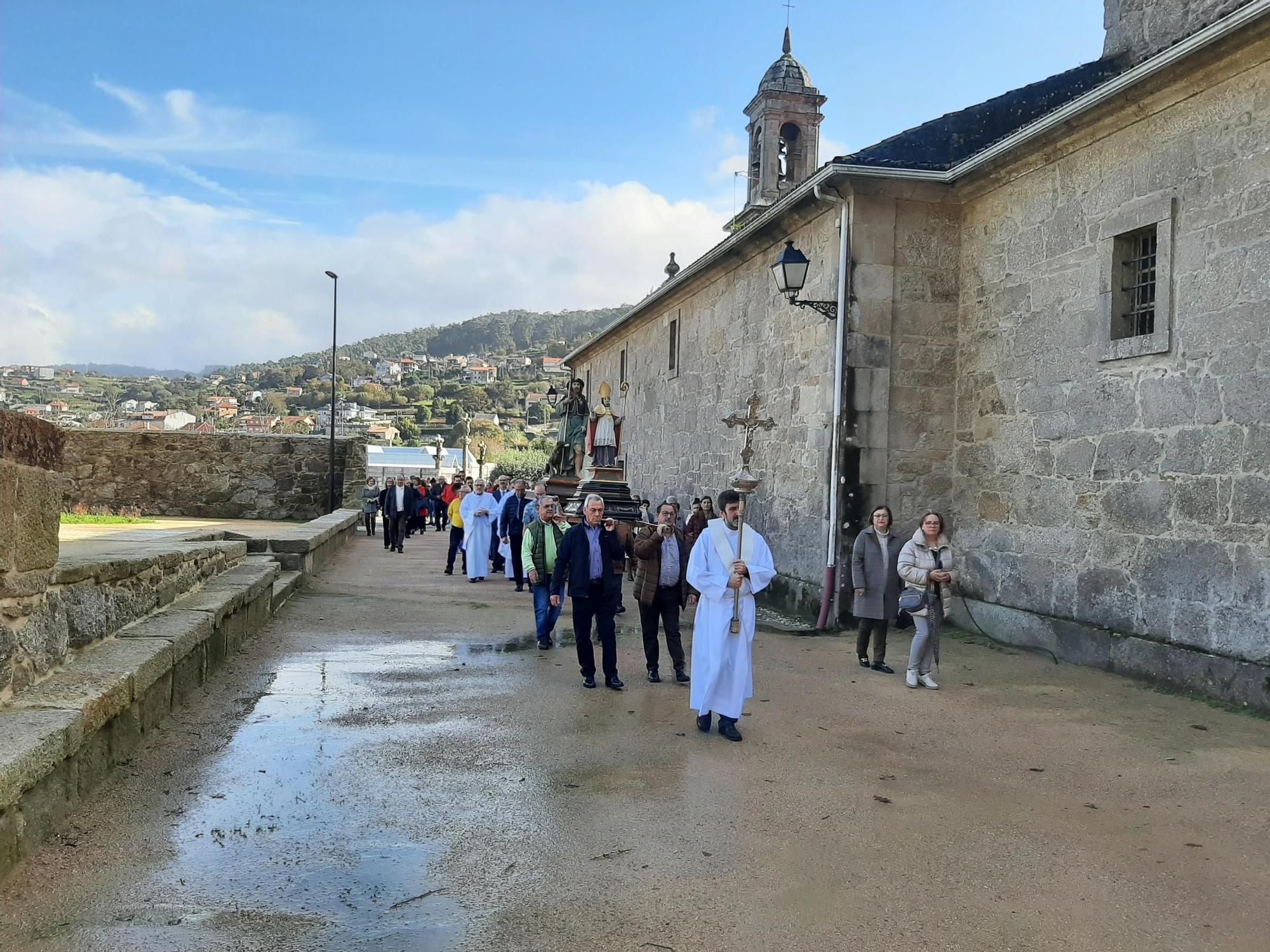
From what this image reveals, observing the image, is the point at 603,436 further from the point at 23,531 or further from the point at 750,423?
the point at 23,531

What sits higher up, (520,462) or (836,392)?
(836,392)

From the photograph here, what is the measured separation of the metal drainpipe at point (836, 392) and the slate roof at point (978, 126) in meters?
0.60

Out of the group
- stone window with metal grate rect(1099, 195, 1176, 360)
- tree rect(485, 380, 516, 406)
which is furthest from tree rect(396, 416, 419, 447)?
stone window with metal grate rect(1099, 195, 1176, 360)

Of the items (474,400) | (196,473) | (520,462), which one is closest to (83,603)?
(196,473)

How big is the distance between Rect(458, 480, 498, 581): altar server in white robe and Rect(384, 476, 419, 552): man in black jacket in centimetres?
434

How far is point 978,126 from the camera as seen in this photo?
1157 cm

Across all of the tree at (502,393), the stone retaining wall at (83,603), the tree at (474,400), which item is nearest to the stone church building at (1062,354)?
the stone retaining wall at (83,603)

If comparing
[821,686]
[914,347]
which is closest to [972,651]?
[821,686]

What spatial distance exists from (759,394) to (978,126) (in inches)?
172

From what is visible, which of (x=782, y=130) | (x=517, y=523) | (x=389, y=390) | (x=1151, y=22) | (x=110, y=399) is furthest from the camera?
(x=389, y=390)

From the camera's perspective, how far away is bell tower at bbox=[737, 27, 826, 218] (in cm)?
2314

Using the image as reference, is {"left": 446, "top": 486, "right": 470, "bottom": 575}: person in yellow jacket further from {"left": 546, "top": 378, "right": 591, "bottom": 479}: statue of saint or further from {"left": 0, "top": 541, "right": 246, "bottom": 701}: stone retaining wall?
{"left": 0, "top": 541, "right": 246, "bottom": 701}: stone retaining wall

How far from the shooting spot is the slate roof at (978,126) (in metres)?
10.9

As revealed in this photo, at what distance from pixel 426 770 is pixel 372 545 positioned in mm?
17539
